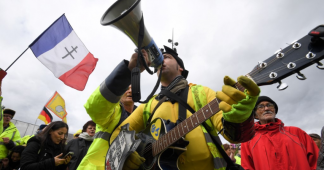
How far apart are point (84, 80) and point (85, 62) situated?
621 millimetres

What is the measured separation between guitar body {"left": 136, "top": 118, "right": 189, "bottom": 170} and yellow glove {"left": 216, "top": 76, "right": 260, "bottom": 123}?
540mm

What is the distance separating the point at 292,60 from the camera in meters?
1.31

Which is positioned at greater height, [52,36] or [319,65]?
[52,36]

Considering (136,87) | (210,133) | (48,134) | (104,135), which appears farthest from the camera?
(48,134)

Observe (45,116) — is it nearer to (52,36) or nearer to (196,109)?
(52,36)

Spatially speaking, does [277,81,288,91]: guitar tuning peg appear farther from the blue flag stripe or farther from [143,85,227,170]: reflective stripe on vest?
the blue flag stripe

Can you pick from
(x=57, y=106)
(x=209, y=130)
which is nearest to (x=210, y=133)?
(x=209, y=130)

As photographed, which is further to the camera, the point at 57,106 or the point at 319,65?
the point at 57,106

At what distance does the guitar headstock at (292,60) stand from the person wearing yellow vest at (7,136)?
20.5 feet

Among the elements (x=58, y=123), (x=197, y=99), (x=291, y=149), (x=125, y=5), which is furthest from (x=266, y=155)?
(x=58, y=123)

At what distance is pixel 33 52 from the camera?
5.55 metres

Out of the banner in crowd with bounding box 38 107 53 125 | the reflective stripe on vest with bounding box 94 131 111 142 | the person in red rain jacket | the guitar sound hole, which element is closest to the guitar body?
the guitar sound hole

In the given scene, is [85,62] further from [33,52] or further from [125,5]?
[125,5]

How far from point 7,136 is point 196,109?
5.89 metres
